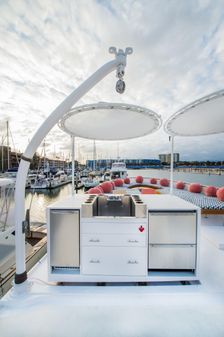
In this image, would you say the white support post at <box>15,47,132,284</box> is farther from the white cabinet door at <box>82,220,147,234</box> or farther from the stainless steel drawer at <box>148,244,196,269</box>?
the stainless steel drawer at <box>148,244,196,269</box>

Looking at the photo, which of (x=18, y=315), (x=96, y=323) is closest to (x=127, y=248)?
(x=96, y=323)

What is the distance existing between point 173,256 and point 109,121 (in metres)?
2.39

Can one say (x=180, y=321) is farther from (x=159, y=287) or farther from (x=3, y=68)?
(x=3, y=68)

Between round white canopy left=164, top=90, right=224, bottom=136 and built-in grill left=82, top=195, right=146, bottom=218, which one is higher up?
round white canopy left=164, top=90, right=224, bottom=136

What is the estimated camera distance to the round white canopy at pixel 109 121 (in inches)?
84.3

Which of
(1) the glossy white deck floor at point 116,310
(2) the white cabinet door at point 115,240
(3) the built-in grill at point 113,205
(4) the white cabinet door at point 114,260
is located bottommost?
(1) the glossy white deck floor at point 116,310

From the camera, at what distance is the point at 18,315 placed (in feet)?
4.61

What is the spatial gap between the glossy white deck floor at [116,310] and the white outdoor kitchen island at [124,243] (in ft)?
0.44

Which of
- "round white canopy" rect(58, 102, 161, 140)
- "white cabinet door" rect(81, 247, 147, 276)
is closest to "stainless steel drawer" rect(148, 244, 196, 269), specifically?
"white cabinet door" rect(81, 247, 147, 276)

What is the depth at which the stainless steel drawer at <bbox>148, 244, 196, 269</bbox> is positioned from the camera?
1.80 m

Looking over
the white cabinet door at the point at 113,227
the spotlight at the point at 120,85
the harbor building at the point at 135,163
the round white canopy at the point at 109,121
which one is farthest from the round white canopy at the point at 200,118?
the harbor building at the point at 135,163

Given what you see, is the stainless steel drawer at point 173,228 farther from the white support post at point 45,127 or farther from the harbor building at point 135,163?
the harbor building at point 135,163

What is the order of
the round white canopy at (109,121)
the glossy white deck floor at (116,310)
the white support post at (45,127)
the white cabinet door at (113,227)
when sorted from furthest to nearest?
the round white canopy at (109,121), the white cabinet door at (113,227), the white support post at (45,127), the glossy white deck floor at (116,310)

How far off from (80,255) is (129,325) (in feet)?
2.65
